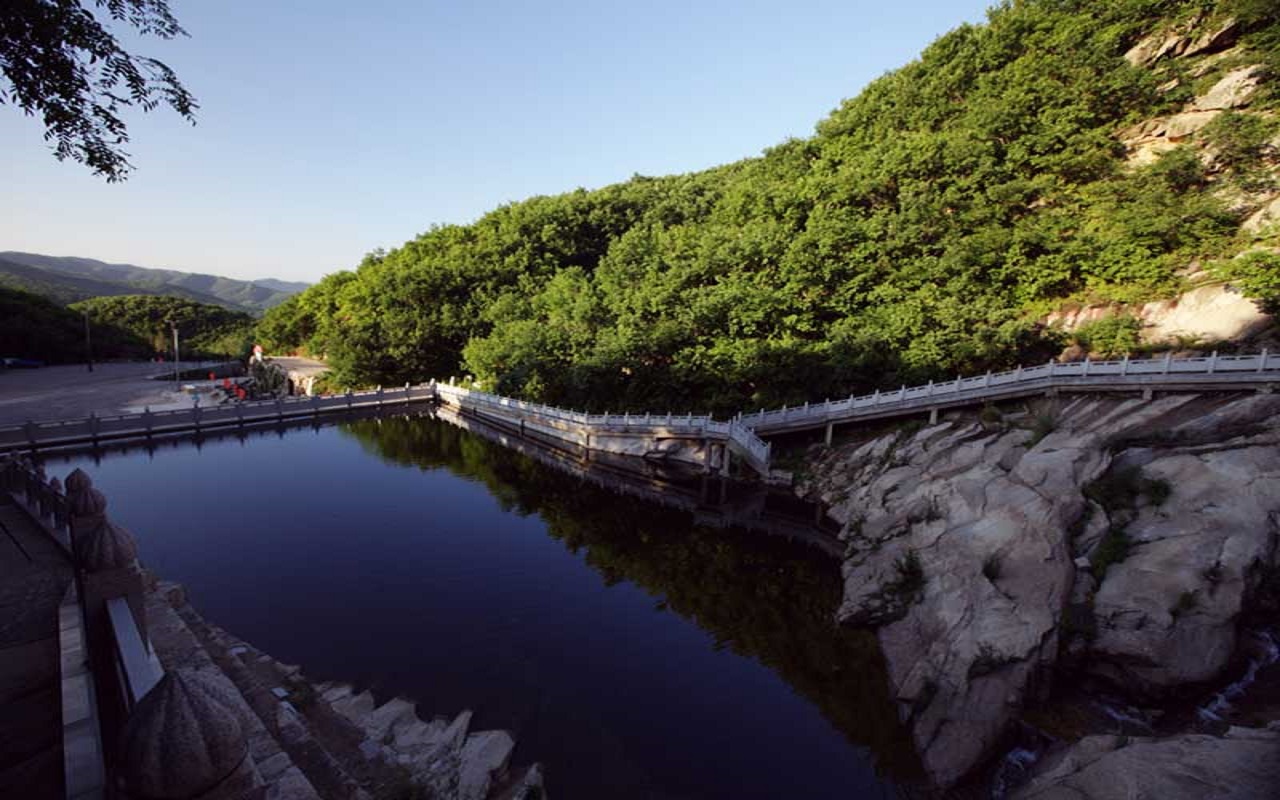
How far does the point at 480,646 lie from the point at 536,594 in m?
3.29

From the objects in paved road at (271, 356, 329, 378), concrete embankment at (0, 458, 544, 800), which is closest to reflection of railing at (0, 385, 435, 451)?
paved road at (271, 356, 329, 378)

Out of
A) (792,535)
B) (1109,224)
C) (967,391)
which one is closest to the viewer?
(792,535)

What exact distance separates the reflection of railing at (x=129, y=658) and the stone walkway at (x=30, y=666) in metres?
0.97

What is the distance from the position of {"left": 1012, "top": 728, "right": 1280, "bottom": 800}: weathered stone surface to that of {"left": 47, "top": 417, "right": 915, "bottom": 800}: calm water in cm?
331

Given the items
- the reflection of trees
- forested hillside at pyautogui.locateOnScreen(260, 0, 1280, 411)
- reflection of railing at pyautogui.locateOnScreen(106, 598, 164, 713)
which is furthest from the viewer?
forested hillside at pyautogui.locateOnScreen(260, 0, 1280, 411)

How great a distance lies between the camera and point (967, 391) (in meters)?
24.2

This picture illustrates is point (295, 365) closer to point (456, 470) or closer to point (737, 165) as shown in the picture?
point (456, 470)

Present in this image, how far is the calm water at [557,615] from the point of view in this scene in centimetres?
1162

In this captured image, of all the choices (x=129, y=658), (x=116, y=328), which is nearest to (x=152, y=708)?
(x=129, y=658)

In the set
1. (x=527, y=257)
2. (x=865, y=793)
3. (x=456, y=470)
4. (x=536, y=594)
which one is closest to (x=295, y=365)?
(x=527, y=257)

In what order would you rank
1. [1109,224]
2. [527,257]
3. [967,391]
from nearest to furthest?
[967,391] → [1109,224] → [527,257]

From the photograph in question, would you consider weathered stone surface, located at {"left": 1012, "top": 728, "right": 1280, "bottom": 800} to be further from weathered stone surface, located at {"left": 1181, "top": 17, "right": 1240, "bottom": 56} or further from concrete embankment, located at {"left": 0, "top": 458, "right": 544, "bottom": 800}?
weathered stone surface, located at {"left": 1181, "top": 17, "right": 1240, "bottom": 56}

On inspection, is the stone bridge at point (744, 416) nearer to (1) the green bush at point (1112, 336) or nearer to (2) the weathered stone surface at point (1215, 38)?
(1) the green bush at point (1112, 336)

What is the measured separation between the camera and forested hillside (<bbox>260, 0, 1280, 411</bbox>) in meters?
25.2
